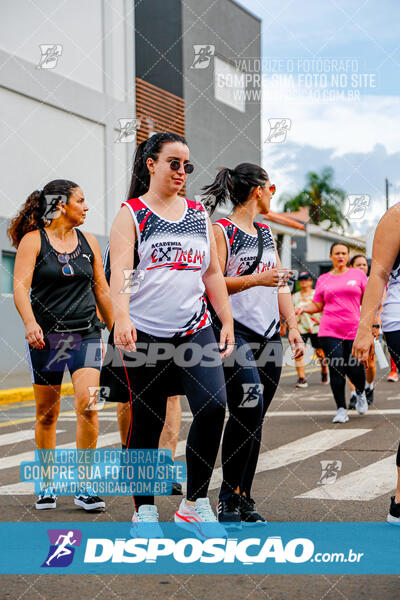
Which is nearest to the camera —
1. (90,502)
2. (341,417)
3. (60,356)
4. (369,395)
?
(90,502)

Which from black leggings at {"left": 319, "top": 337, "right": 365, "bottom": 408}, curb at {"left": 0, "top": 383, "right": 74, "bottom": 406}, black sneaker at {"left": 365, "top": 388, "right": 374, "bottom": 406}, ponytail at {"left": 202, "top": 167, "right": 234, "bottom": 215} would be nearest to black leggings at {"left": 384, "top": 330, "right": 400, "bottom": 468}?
ponytail at {"left": 202, "top": 167, "right": 234, "bottom": 215}

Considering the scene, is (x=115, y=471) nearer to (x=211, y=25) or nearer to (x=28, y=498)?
(x=28, y=498)

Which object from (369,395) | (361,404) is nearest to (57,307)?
(361,404)

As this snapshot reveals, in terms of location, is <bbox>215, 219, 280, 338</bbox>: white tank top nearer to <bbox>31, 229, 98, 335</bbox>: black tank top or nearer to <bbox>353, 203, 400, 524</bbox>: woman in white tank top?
<bbox>353, 203, 400, 524</bbox>: woman in white tank top

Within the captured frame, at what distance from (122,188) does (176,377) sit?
16006mm

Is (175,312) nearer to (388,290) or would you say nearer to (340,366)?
(388,290)

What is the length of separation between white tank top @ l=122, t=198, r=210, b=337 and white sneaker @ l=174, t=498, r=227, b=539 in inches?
34.7

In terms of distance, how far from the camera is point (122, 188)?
64.5 ft

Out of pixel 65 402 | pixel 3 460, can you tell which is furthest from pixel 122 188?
pixel 3 460

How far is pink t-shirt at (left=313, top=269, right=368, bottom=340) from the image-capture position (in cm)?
896

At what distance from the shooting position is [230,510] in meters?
4.35

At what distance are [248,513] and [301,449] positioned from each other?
2.80 metres

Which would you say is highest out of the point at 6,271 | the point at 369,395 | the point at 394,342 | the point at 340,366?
the point at 6,271

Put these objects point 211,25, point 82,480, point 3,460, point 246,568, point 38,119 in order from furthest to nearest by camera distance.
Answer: point 211,25
point 38,119
point 3,460
point 82,480
point 246,568
